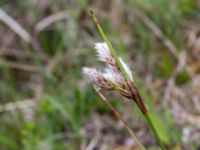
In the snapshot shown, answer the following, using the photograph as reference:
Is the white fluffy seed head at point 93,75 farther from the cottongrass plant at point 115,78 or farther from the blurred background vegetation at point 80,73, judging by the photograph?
the blurred background vegetation at point 80,73

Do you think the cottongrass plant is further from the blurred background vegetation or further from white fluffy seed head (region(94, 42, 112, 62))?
the blurred background vegetation

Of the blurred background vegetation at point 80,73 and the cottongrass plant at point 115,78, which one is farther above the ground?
the blurred background vegetation at point 80,73

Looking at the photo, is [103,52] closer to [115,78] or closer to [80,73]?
[115,78]

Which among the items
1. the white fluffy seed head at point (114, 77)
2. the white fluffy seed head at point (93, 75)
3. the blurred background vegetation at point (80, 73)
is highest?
the blurred background vegetation at point (80, 73)

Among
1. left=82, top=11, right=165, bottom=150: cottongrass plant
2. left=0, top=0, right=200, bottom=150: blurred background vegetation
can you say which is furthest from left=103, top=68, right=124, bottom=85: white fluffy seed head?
left=0, top=0, right=200, bottom=150: blurred background vegetation

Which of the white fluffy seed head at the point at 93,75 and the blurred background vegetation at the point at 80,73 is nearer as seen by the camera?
the white fluffy seed head at the point at 93,75

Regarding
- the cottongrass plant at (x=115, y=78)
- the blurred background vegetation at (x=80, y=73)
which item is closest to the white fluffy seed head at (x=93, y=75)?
the cottongrass plant at (x=115, y=78)

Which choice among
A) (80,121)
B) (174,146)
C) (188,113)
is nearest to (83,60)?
(80,121)

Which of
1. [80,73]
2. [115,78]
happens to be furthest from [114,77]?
[80,73]
